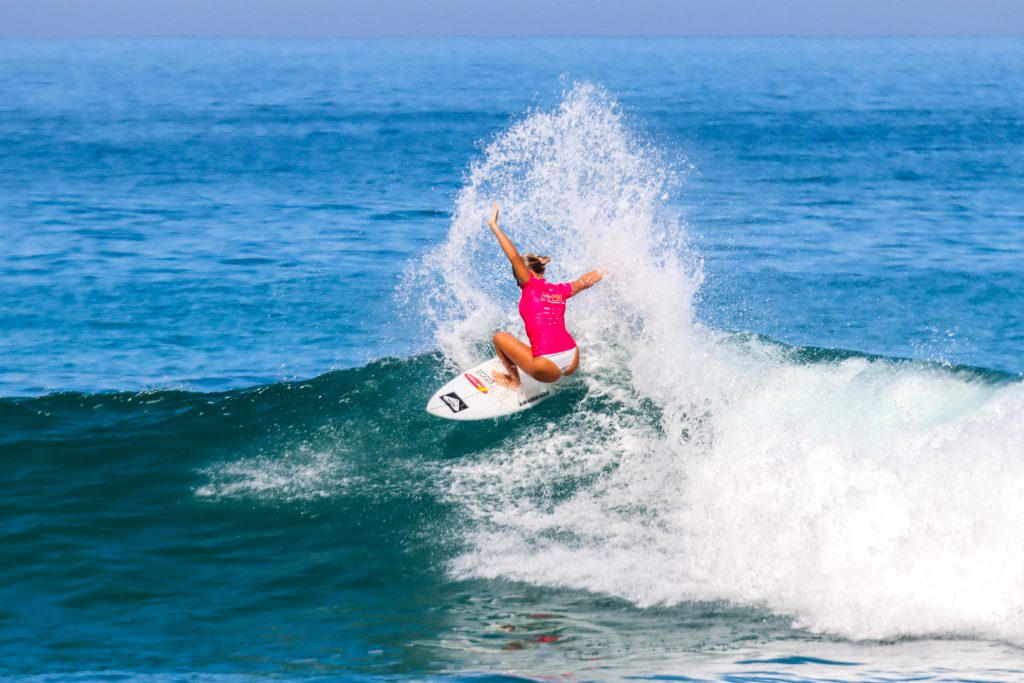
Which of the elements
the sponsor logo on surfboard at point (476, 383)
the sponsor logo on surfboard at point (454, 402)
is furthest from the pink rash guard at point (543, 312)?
the sponsor logo on surfboard at point (454, 402)

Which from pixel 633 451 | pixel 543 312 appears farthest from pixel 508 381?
pixel 633 451

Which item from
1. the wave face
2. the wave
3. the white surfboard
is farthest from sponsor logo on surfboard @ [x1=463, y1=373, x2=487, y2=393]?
the wave face

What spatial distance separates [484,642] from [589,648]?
0.85 m

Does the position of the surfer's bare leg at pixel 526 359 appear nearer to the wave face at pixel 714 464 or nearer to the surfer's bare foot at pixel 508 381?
the surfer's bare foot at pixel 508 381

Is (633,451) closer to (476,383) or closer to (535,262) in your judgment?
(476,383)

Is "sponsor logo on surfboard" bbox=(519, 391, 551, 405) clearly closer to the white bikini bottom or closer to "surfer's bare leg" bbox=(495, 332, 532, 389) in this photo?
"surfer's bare leg" bbox=(495, 332, 532, 389)

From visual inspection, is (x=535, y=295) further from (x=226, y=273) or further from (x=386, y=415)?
(x=226, y=273)

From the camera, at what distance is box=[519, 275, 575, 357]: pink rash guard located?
42.8 ft

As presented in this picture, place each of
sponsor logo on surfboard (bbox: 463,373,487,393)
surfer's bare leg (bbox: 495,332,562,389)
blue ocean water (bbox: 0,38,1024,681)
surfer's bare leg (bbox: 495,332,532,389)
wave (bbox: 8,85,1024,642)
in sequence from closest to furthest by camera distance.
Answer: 1. blue ocean water (bbox: 0,38,1024,681)
2. wave (bbox: 8,85,1024,642)
3. surfer's bare leg (bbox: 495,332,562,389)
4. surfer's bare leg (bbox: 495,332,532,389)
5. sponsor logo on surfboard (bbox: 463,373,487,393)

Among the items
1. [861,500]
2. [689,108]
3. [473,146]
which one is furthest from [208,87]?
[861,500]

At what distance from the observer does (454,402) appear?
13727mm

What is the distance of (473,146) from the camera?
4675 centimetres

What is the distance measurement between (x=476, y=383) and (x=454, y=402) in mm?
340

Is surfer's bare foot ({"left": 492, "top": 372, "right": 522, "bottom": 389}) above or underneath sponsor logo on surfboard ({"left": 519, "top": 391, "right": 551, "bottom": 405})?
above
